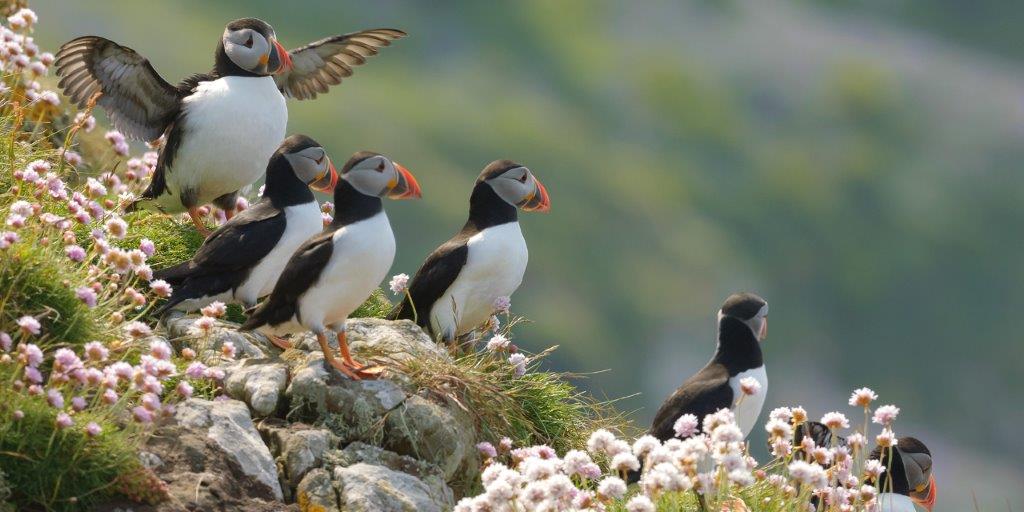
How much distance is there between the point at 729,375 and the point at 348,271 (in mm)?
2599

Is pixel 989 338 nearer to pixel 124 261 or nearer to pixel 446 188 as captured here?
pixel 446 188

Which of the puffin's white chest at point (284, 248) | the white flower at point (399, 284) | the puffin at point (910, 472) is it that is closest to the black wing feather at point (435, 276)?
the white flower at point (399, 284)

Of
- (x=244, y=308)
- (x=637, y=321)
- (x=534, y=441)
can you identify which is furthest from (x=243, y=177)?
(x=637, y=321)

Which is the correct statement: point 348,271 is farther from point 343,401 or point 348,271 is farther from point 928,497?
point 928,497

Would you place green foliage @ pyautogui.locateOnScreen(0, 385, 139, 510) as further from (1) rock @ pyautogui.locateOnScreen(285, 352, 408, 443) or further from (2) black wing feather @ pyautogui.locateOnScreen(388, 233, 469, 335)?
(2) black wing feather @ pyautogui.locateOnScreen(388, 233, 469, 335)

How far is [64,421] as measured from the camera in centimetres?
572

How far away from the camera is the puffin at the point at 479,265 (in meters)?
9.12

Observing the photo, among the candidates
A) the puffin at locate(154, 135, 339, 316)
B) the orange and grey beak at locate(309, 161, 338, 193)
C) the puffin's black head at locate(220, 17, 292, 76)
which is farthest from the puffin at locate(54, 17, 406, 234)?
the orange and grey beak at locate(309, 161, 338, 193)

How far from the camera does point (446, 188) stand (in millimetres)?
199125

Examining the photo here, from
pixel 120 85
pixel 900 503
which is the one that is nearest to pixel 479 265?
pixel 900 503

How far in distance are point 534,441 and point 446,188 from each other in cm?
19161

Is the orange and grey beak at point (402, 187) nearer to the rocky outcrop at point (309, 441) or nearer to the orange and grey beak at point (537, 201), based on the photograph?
the rocky outcrop at point (309, 441)

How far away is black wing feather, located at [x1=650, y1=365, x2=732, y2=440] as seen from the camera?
27.5 feet

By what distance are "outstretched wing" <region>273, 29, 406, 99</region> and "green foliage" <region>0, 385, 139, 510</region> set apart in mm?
6144
